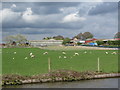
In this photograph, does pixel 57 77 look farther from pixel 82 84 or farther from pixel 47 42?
pixel 47 42

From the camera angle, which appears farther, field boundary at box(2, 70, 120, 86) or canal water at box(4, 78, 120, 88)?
field boundary at box(2, 70, 120, 86)

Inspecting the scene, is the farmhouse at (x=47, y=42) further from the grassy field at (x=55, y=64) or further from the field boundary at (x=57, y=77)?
the field boundary at (x=57, y=77)

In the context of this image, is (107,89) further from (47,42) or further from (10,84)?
(47,42)

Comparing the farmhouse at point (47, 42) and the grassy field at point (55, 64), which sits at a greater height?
the farmhouse at point (47, 42)

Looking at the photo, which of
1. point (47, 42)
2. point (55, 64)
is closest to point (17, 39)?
point (47, 42)

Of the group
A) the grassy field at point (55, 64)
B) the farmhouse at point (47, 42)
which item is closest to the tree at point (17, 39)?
the farmhouse at point (47, 42)

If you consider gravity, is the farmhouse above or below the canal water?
above

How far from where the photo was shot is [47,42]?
573 ft

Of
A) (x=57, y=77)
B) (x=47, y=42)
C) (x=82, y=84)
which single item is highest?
(x=47, y=42)

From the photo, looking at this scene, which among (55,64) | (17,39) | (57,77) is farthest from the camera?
(17,39)

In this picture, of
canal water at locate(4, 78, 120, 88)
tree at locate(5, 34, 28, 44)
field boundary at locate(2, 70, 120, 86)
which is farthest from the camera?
tree at locate(5, 34, 28, 44)

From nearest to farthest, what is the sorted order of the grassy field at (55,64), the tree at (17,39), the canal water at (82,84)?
the canal water at (82,84) → the grassy field at (55,64) → the tree at (17,39)

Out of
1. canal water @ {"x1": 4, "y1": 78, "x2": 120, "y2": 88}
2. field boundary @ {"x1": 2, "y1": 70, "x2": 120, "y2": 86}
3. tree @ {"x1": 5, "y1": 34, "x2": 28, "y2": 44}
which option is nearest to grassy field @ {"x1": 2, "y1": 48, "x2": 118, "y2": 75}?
field boundary @ {"x1": 2, "y1": 70, "x2": 120, "y2": 86}

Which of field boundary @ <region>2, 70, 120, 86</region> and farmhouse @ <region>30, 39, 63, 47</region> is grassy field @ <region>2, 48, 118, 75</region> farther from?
farmhouse @ <region>30, 39, 63, 47</region>
